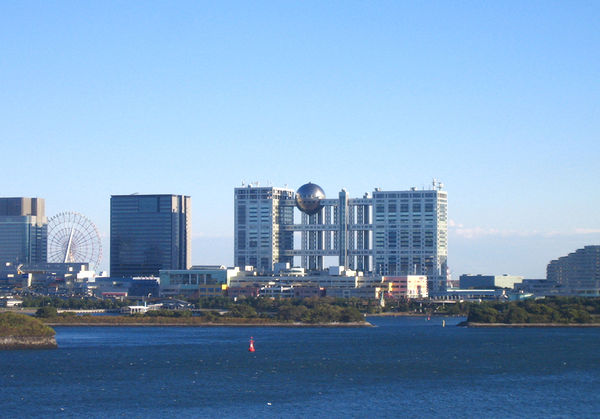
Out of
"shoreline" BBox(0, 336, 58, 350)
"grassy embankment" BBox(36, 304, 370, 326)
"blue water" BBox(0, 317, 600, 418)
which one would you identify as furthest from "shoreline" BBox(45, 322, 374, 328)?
"shoreline" BBox(0, 336, 58, 350)

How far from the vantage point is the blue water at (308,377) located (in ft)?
222

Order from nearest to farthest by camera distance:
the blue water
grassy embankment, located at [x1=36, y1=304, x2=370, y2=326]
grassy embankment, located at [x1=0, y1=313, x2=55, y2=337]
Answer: the blue water → grassy embankment, located at [x1=0, y1=313, x2=55, y2=337] → grassy embankment, located at [x1=36, y1=304, x2=370, y2=326]

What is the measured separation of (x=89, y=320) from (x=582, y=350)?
83579 millimetres

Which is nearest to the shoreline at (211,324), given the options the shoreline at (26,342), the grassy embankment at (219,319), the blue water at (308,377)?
the grassy embankment at (219,319)

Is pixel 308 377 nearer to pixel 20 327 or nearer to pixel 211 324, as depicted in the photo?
pixel 20 327

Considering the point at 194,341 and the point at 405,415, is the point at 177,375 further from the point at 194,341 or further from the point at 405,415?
the point at 194,341

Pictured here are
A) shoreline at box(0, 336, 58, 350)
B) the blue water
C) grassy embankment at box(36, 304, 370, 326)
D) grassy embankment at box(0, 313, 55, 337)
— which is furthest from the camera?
grassy embankment at box(36, 304, 370, 326)

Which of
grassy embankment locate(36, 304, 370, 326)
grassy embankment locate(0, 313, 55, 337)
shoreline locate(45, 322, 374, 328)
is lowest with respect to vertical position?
shoreline locate(45, 322, 374, 328)

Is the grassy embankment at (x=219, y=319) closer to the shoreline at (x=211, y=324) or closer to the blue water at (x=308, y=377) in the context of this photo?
the shoreline at (x=211, y=324)

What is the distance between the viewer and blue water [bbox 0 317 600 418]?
222ft

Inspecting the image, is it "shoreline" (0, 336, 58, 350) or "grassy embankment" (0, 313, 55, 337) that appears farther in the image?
"shoreline" (0, 336, 58, 350)

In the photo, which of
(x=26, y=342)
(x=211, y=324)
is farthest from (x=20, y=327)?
(x=211, y=324)

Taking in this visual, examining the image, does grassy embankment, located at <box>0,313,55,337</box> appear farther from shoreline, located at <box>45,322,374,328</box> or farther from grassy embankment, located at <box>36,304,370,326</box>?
grassy embankment, located at <box>36,304,370,326</box>

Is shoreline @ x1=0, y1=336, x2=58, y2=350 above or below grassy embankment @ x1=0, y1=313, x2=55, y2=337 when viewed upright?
below
